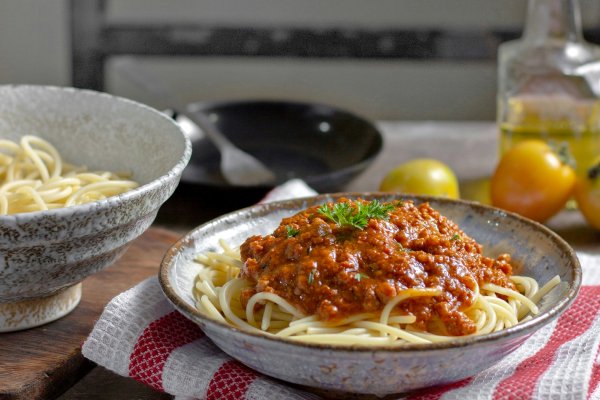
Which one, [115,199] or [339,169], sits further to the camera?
[339,169]

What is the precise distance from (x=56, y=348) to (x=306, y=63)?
3.52 metres

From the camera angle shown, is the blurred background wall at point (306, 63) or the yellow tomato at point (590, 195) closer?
the yellow tomato at point (590, 195)

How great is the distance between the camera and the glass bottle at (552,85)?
3125 millimetres

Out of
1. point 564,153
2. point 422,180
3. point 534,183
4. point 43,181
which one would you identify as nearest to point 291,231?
point 43,181

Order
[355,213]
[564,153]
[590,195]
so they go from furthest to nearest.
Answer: [564,153] → [590,195] → [355,213]

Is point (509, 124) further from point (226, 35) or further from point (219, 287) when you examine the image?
point (226, 35)

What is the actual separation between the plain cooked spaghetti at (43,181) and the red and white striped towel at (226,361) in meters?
0.31

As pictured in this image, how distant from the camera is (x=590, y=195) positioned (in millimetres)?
2826

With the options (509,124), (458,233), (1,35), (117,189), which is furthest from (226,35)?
(458,233)

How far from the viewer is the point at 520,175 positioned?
2857 mm

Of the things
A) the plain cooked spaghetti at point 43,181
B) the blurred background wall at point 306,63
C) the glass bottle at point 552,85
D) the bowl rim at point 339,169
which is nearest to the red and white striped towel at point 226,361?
the plain cooked spaghetti at point 43,181

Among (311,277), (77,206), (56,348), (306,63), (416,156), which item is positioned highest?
(77,206)

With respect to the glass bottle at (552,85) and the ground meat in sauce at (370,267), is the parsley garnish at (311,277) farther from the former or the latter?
the glass bottle at (552,85)

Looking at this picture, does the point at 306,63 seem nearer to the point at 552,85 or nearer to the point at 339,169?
the point at 339,169
